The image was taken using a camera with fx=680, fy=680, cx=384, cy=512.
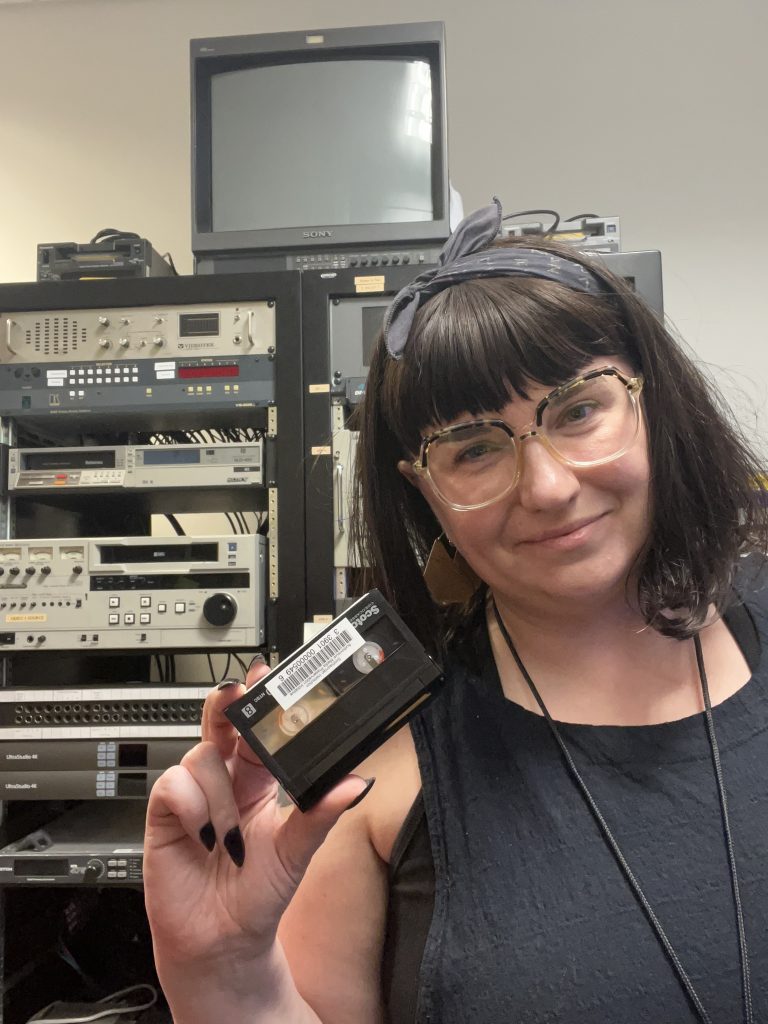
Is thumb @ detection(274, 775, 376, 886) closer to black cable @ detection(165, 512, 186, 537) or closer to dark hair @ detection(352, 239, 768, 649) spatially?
dark hair @ detection(352, 239, 768, 649)

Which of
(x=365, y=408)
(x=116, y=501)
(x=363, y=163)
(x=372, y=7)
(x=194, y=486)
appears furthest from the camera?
(x=372, y=7)

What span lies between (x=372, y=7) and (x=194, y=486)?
166 cm

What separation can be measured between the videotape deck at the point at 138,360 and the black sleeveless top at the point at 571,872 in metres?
0.88

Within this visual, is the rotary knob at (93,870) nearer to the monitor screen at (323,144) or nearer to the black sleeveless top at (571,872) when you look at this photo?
the black sleeveless top at (571,872)

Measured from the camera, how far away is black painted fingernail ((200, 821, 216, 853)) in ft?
1.69

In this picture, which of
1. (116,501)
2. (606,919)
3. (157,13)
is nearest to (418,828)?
(606,919)

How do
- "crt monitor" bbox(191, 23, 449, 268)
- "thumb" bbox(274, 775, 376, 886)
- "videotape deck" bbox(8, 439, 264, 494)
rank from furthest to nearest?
"crt monitor" bbox(191, 23, 449, 268) → "videotape deck" bbox(8, 439, 264, 494) → "thumb" bbox(274, 775, 376, 886)

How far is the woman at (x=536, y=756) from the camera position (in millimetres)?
543

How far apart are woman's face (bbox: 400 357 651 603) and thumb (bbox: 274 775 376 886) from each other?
0.80 ft

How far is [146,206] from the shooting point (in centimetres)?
204

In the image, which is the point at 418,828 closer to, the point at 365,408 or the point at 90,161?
the point at 365,408

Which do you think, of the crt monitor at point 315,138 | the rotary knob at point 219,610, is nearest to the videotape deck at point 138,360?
the crt monitor at point 315,138

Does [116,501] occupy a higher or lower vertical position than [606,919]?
higher

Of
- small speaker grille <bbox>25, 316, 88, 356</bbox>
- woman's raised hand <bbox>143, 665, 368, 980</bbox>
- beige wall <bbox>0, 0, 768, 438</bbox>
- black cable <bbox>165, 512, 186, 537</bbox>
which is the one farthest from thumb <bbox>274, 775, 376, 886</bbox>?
beige wall <bbox>0, 0, 768, 438</bbox>
